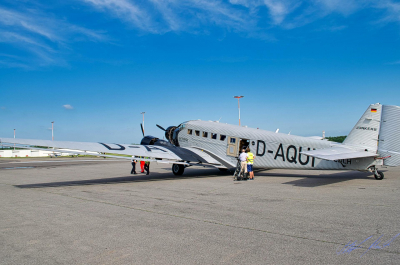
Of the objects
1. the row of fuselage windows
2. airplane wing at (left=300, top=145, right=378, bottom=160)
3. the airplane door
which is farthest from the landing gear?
the row of fuselage windows

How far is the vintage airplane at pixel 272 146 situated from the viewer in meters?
12.5

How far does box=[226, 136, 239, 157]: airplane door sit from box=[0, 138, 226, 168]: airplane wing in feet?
3.10

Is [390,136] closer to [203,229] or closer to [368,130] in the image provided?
[368,130]

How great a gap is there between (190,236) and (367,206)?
208 inches

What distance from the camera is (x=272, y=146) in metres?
15.8

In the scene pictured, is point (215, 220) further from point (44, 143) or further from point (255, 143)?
point (255, 143)

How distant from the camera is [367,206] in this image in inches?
301

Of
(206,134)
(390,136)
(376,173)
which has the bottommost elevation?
(376,173)

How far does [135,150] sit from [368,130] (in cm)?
1150

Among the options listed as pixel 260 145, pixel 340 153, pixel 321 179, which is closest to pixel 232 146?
pixel 260 145

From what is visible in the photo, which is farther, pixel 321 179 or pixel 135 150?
pixel 135 150

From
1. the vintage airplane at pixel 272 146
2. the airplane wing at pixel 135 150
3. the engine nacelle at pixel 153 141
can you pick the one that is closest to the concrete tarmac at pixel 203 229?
the airplane wing at pixel 135 150

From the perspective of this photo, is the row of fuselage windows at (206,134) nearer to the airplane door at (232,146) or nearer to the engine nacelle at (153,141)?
the airplane door at (232,146)

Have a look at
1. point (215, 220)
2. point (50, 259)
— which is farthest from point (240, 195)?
point (50, 259)
